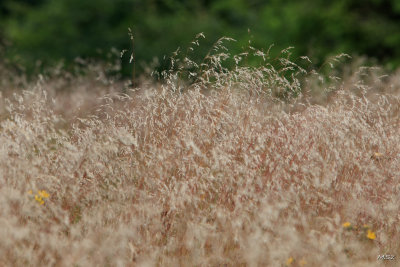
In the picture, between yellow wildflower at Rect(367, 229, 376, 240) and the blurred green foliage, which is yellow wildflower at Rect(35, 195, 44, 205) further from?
the blurred green foliage

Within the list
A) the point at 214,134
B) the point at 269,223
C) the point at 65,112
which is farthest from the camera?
the point at 65,112

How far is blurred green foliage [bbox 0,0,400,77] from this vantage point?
1255 centimetres

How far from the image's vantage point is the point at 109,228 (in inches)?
103

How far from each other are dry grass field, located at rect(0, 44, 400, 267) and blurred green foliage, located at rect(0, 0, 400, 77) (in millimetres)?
8426

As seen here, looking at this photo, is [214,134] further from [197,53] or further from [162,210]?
[197,53]

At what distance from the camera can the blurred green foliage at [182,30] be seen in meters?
12.6

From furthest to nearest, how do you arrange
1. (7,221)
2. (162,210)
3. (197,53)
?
(197,53), (162,210), (7,221)

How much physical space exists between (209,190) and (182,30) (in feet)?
34.8

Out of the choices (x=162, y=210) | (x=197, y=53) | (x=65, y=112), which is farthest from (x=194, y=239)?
(x=197, y=53)

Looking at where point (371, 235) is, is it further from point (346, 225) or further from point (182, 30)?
point (182, 30)

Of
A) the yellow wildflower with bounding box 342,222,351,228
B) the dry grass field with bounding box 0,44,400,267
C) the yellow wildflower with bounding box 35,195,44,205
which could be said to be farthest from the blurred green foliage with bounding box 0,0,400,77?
the yellow wildflower with bounding box 342,222,351,228

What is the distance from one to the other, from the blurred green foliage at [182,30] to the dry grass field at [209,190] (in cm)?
843

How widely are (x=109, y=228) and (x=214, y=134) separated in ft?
4.12

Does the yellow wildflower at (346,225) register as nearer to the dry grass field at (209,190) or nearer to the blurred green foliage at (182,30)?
the dry grass field at (209,190)
